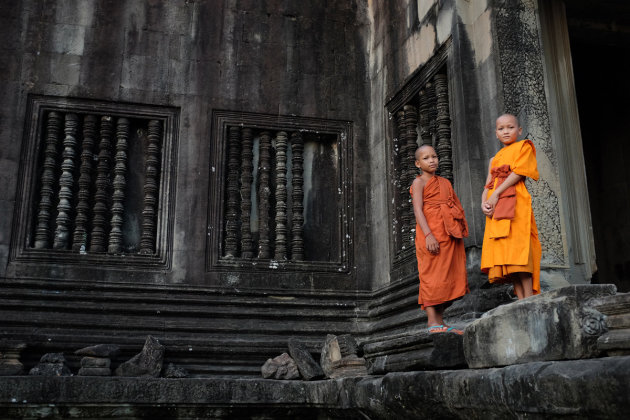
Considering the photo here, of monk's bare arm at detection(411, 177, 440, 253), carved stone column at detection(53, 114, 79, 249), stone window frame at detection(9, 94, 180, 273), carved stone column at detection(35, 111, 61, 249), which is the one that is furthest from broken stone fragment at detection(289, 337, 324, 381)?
carved stone column at detection(35, 111, 61, 249)

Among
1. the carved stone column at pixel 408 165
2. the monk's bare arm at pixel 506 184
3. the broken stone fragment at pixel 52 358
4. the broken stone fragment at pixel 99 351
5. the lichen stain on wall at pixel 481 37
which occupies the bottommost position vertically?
the broken stone fragment at pixel 52 358

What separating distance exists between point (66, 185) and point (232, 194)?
177cm

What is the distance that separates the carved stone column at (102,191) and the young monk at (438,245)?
3762 mm

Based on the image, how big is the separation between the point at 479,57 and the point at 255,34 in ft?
10.3

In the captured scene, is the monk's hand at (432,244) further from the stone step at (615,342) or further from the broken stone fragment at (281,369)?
the broken stone fragment at (281,369)

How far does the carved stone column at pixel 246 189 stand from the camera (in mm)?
7879

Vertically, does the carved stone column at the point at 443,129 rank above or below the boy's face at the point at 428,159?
above

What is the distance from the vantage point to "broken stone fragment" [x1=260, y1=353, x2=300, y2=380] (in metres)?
6.88

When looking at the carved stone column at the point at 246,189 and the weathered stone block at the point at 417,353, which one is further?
the carved stone column at the point at 246,189

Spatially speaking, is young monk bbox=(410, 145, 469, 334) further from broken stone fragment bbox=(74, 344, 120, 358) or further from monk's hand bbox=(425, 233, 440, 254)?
broken stone fragment bbox=(74, 344, 120, 358)

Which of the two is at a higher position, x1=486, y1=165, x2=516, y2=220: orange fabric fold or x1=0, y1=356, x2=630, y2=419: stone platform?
x1=486, y1=165, x2=516, y2=220: orange fabric fold

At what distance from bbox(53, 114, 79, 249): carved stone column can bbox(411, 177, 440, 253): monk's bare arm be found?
3996 millimetres

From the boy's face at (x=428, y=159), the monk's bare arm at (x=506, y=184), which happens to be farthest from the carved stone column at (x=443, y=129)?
the monk's bare arm at (x=506, y=184)

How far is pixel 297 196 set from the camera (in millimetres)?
8133
